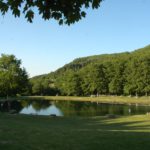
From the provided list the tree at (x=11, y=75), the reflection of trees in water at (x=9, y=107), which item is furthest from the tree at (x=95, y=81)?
the reflection of trees in water at (x=9, y=107)

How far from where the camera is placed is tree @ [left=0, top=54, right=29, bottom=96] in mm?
86625

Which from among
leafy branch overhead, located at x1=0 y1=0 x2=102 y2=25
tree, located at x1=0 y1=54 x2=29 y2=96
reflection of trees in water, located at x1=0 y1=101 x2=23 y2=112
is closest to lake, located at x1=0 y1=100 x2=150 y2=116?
reflection of trees in water, located at x1=0 y1=101 x2=23 y2=112

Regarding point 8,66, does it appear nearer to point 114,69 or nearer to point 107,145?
point 114,69

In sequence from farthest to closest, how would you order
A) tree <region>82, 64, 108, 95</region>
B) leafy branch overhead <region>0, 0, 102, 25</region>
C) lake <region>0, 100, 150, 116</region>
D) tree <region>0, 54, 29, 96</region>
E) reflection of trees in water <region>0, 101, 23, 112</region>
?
tree <region>82, 64, 108, 95</region>, tree <region>0, 54, 29, 96</region>, reflection of trees in water <region>0, 101, 23, 112</region>, lake <region>0, 100, 150, 116</region>, leafy branch overhead <region>0, 0, 102, 25</region>

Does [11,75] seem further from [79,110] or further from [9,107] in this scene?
[79,110]

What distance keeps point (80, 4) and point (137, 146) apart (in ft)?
23.7

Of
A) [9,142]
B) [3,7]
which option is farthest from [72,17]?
[9,142]

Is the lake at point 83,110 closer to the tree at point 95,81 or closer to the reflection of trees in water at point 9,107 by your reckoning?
the reflection of trees in water at point 9,107

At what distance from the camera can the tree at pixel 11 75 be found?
284ft

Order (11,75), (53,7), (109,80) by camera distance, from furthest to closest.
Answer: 1. (109,80)
2. (11,75)
3. (53,7)

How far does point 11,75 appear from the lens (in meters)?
87.9

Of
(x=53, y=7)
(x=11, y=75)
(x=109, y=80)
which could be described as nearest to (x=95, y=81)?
(x=109, y=80)

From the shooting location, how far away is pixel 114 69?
107 metres

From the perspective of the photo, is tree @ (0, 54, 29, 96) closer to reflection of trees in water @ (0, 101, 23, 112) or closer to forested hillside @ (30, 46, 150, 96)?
reflection of trees in water @ (0, 101, 23, 112)
